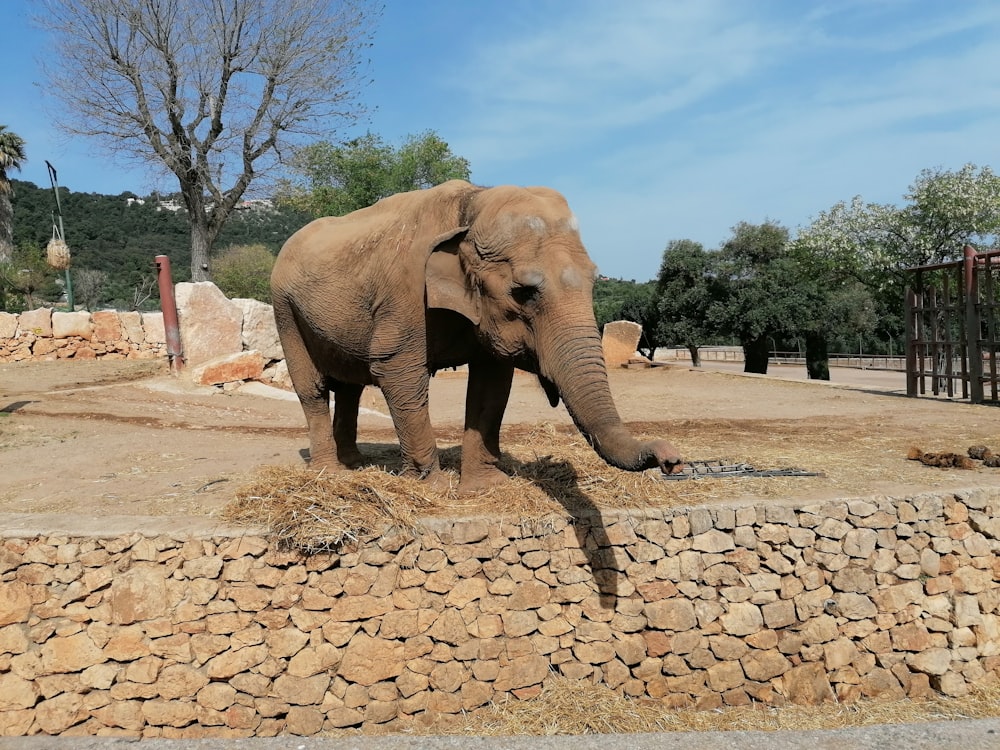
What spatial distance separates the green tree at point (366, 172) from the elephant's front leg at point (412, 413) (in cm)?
2188

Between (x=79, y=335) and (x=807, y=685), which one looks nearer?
(x=807, y=685)

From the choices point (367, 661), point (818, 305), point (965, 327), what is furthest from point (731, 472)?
point (818, 305)

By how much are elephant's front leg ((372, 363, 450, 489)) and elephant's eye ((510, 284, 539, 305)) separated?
44.8 inches

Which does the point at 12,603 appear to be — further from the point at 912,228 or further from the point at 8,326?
the point at 912,228

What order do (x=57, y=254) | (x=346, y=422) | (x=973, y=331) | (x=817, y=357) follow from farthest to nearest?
(x=817, y=357) → (x=57, y=254) → (x=973, y=331) → (x=346, y=422)

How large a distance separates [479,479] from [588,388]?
1853 millimetres

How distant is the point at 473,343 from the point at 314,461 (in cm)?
203

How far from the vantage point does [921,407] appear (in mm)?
12680

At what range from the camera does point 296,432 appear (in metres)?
10.9

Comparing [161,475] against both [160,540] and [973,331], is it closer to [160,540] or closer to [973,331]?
[160,540]

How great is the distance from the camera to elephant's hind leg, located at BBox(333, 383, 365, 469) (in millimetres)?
7012

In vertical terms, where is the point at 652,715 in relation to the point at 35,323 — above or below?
below

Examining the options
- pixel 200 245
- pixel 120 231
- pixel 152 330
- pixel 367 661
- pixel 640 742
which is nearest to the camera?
pixel 640 742

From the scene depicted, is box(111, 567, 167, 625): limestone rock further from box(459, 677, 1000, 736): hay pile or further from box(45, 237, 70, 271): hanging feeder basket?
box(45, 237, 70, 271): hanging feeder basket
